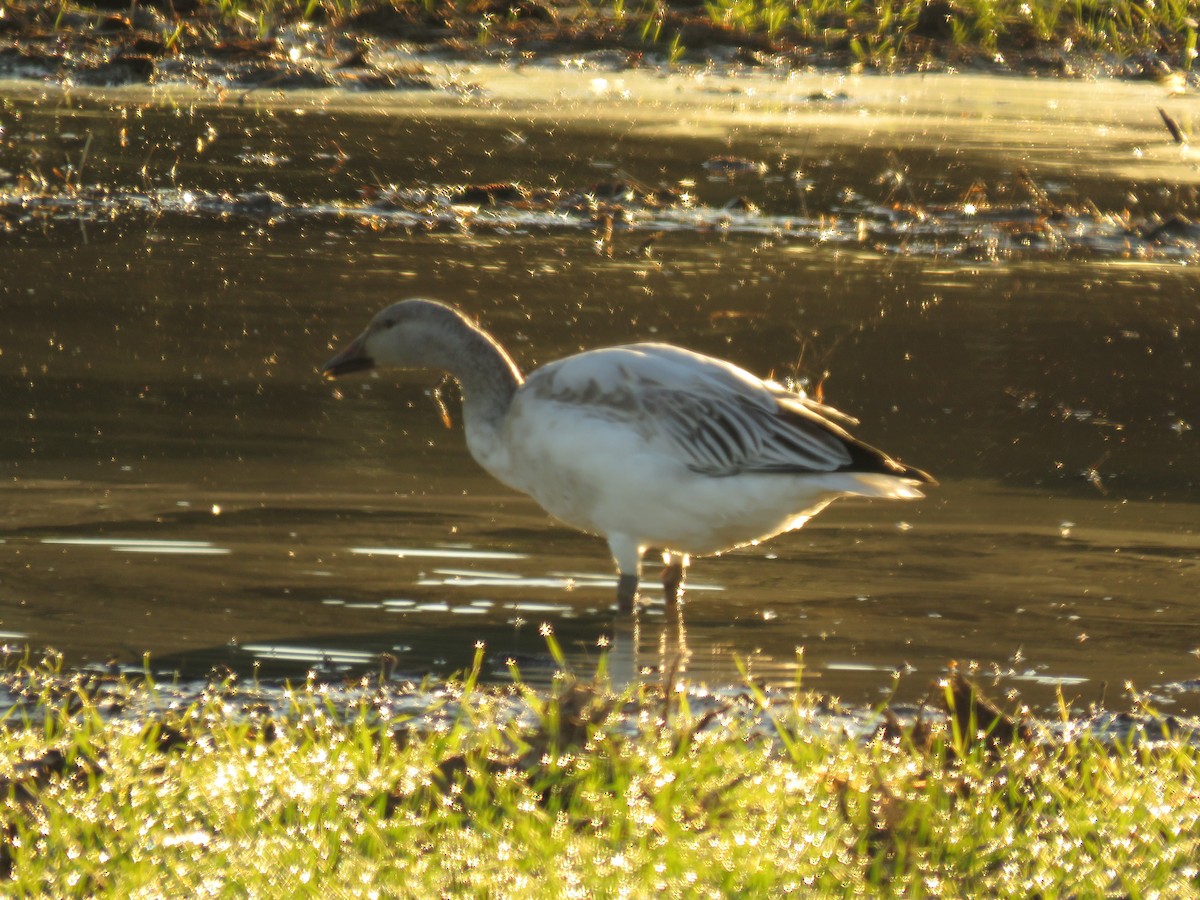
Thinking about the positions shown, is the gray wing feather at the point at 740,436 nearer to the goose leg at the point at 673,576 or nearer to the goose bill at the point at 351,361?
the goose leg at the point at 673,576

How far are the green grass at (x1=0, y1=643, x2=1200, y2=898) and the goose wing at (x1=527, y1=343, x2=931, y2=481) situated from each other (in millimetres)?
1602

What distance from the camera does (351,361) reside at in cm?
→ 650

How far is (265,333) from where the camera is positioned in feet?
28.3

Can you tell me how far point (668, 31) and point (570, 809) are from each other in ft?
57.5

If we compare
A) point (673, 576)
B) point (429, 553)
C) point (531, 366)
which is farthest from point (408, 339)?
point (531, 366)

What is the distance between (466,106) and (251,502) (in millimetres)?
10021

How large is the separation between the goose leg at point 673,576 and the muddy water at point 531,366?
63 millimetres

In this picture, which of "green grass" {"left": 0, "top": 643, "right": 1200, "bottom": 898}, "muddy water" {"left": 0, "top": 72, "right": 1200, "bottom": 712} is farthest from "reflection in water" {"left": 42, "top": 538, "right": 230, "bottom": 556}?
"green grass" {"left": 0, "top": 643, "right": 1200, "bottom": 898}

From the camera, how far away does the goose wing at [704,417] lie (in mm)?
5637

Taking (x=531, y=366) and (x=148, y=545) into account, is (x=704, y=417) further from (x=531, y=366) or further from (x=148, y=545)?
(x=531, y=366)

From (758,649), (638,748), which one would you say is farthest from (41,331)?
(638,748)

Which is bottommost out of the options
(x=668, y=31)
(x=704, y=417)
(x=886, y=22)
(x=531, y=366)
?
(x=531, y=366)

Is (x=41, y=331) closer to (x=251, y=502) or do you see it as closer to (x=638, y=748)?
(x=251, y=502)

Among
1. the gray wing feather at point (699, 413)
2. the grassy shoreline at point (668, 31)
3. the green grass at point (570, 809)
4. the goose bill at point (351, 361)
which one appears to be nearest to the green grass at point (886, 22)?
the grassy shoreline at point (668, 31)
